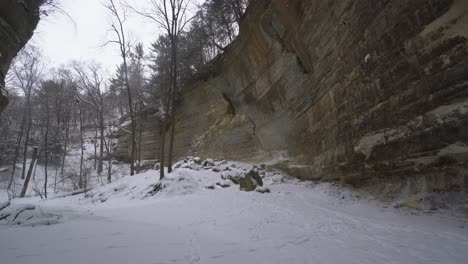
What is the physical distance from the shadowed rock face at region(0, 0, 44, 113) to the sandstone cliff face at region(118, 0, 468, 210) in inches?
419

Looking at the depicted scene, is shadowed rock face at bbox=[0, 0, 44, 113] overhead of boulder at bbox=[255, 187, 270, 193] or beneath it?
overhead

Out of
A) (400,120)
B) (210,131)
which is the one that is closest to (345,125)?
(400,120)

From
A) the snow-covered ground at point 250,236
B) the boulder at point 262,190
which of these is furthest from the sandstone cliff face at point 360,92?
the boulder at point 262,190

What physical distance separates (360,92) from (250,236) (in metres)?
6.12

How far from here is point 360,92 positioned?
7.89 m

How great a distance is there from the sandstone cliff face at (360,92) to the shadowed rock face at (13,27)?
10.6 metres

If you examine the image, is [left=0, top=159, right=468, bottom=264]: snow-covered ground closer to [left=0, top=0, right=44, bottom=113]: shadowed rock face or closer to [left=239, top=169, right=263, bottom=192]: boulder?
[left=239, top=169, right=263, bottom=192]: boulder

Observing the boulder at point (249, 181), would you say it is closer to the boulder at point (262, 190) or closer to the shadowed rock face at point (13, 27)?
the boulder at point (262, 190)

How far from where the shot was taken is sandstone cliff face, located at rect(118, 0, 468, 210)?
5207 millimetres

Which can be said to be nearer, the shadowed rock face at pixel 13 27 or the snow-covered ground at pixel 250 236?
the snow-covered ground at pixel 250 236

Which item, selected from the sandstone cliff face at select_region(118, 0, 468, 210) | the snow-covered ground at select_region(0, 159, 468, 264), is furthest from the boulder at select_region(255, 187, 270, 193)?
the sandstone cliff face at select_region(118, 0, 468, 210)

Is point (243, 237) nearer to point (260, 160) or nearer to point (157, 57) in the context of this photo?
point (260, 160)

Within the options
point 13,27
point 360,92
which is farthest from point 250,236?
point 13,27

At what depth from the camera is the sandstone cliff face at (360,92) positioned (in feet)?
17.1
